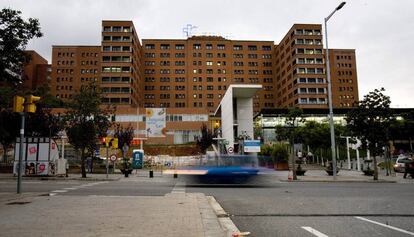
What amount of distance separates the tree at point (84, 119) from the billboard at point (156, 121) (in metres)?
31.9

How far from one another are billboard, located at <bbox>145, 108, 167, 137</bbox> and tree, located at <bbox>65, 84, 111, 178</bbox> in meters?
31.9

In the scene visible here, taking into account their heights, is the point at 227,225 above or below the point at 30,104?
below

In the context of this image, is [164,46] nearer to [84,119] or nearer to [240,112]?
[240,112]

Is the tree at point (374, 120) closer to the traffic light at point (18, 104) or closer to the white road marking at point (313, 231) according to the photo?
the white road marking at point (313, 231)

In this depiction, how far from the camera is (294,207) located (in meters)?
9.95

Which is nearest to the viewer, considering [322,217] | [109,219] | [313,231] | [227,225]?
[313,231]

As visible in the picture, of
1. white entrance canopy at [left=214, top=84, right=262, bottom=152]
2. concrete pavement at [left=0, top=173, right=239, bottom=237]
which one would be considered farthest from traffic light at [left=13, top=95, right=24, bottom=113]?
white entrance canopy at [left=214, top=84, right=262, bottom=152]

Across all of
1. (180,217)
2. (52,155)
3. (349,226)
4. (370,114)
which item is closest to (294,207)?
(349,226)

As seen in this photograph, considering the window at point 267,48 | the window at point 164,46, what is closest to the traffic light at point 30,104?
the window at point 164,46

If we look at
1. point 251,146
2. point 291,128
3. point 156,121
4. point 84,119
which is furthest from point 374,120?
point 156,121

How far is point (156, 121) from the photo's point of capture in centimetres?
→ 6097

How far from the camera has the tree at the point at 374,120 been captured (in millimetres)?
25844

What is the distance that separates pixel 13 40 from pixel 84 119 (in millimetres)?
16830

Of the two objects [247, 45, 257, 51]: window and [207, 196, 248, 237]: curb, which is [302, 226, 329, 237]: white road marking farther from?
[247, 45, 257, 51]: window
